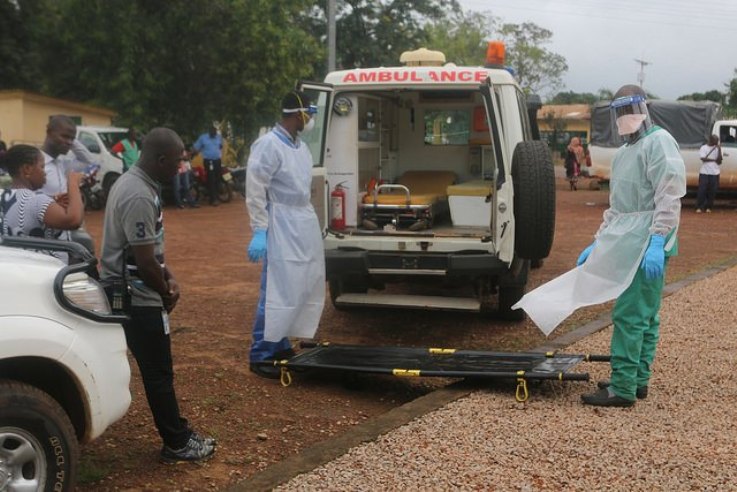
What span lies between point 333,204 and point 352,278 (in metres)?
0.66

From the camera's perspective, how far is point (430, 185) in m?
8.41

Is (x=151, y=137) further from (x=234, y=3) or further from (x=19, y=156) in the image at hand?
(x=234, y=3)

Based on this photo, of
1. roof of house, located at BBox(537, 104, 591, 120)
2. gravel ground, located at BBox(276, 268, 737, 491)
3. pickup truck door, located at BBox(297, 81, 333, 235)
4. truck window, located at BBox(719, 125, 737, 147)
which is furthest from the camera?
roof of house, located at BBox(537, 104, 591, 120)

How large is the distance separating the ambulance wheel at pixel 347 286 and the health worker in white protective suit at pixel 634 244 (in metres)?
2.56

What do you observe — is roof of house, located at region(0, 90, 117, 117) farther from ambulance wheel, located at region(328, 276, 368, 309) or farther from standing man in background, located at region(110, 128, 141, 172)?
ambulance wheel, located at region(328, 276, 368, 309)

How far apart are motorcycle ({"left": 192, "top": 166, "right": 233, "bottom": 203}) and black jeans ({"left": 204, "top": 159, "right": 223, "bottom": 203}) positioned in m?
0.21

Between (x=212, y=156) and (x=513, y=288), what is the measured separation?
13219mm

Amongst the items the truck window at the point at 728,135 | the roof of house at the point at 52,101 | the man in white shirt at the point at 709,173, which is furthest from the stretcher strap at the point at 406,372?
the roof of house at the point at 52,101

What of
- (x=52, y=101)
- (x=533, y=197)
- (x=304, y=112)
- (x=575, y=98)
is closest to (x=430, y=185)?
(x=533, y=197)

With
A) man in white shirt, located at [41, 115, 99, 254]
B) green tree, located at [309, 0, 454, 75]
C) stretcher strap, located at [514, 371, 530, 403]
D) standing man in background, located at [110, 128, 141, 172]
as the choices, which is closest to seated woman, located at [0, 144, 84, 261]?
man in white shirt, located at [41, 115, 99, 254]

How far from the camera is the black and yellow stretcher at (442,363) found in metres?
5.17

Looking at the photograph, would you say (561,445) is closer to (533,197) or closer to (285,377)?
(285,377)

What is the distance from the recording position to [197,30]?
20.5m

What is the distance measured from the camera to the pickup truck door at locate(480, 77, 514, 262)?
21.4 ft
